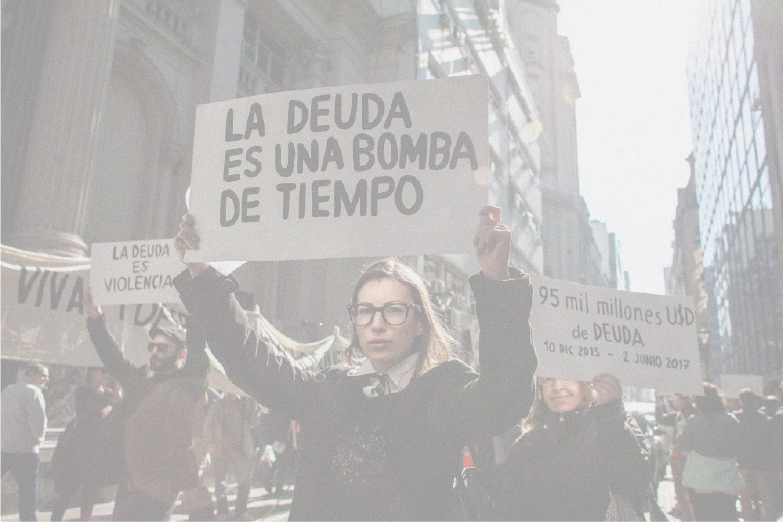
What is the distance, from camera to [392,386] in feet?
6.36

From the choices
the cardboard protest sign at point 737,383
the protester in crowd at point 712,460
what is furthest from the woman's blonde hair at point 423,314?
the cardboard protest sign at point 737,383

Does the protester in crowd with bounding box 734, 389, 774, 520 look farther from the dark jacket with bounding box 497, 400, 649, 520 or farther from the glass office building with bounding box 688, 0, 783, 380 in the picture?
the glass office building with bounding box 688, 0, 783, 380

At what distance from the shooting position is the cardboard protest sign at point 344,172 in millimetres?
2346

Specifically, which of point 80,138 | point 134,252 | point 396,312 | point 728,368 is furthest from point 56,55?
point 728,368

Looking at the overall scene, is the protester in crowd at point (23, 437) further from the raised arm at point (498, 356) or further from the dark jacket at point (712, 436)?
the dark jacket at point (712, 436)

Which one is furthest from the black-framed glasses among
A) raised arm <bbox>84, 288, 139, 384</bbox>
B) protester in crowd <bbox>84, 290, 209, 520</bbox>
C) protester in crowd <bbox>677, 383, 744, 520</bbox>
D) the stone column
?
the stone column

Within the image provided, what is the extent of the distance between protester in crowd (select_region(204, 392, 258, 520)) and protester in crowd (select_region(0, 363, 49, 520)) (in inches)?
79.5

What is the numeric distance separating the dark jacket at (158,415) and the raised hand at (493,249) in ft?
9.36

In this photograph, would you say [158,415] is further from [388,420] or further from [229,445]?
[229,445]

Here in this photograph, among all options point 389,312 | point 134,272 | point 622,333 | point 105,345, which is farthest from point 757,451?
point 389,312

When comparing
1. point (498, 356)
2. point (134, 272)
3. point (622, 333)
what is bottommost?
point (498, 356)

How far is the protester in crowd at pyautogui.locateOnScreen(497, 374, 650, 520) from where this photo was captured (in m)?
3.00

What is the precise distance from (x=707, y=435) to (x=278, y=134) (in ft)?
19.3

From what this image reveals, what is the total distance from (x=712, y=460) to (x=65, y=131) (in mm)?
8209
